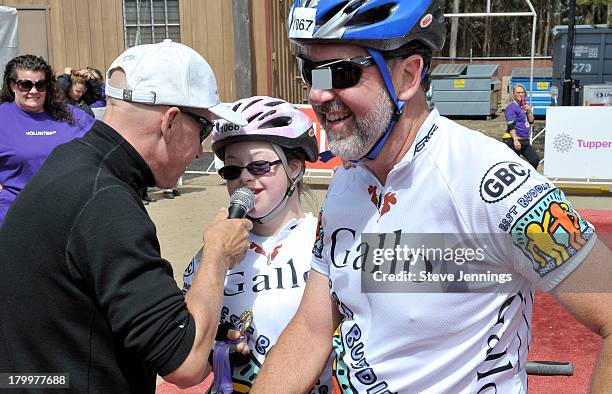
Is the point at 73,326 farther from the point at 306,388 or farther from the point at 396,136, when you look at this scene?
the point at 396,136

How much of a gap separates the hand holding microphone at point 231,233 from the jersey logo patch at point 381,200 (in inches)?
22.9

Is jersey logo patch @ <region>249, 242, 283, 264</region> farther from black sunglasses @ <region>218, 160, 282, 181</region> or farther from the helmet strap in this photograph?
black sunglasses @ <region>218, 160, 282, 181</region>

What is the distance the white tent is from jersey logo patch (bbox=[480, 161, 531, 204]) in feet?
32.7

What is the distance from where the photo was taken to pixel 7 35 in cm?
1028

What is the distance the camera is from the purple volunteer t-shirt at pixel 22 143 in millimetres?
5273

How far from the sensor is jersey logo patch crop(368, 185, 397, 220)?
1.87 meters

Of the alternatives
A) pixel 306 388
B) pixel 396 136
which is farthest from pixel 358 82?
pixel 306 388

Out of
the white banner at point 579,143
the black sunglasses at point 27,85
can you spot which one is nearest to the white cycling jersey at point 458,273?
the black sunglasses at point 27,85

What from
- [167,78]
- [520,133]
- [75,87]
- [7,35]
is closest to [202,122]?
[167,78]

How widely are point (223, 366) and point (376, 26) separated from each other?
4.35 feet

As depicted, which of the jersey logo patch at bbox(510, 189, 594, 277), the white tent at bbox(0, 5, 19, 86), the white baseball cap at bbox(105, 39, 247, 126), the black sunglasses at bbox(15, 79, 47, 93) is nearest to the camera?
the jersey logo patch at bbox(510, 189, 594, 277)

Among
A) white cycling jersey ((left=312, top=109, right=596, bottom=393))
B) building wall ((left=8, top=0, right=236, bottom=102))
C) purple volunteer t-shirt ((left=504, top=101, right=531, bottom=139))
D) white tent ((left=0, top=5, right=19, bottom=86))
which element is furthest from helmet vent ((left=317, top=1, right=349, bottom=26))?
building wall ((left=8, top=0, right=236, bottom=102))

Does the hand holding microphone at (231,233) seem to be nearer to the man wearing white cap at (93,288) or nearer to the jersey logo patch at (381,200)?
the man wearing white cap at (93,288)

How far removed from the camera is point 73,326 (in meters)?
1.89
